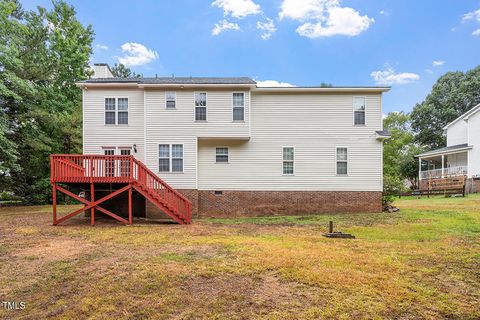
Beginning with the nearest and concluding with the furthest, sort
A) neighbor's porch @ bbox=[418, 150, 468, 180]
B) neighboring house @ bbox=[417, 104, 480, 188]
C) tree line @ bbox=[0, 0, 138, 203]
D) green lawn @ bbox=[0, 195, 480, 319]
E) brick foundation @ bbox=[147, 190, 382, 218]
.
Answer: green lawn @ bbox=[0, 195, 480, 319]
brick foundation @ bbox=[147, 190, 382, 218]
tree line @ bbox=[0, 0, 138, 203]
neighboring house @ bbox=[417, 104, 480, 188]
neighbor's porch @ bbox=[418, 150, 468, 180]

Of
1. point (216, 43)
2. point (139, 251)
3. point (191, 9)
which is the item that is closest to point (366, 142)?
point (139, 251)

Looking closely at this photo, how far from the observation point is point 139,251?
7.25 m

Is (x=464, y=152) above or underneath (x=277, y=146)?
above

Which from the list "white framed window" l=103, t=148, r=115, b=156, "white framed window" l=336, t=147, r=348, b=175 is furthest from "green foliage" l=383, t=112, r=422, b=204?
"white framed window" l=103, t=148, r=115, b=156

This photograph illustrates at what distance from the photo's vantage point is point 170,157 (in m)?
14.4

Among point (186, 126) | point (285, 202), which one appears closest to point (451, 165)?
point (285, 202)

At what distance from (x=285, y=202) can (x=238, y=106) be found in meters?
5.61

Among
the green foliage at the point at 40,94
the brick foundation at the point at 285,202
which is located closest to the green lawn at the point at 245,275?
the brick foundation at the point at 285,202

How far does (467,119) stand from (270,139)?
972 inches

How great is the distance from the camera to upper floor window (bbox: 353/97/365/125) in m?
14.9

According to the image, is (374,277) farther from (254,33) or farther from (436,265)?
(254,33)

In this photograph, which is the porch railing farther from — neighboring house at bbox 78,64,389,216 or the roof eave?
the roof eave

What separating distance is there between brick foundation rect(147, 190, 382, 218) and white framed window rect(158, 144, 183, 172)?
1.89m

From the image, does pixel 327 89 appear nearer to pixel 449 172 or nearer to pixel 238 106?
pixel 238 106
